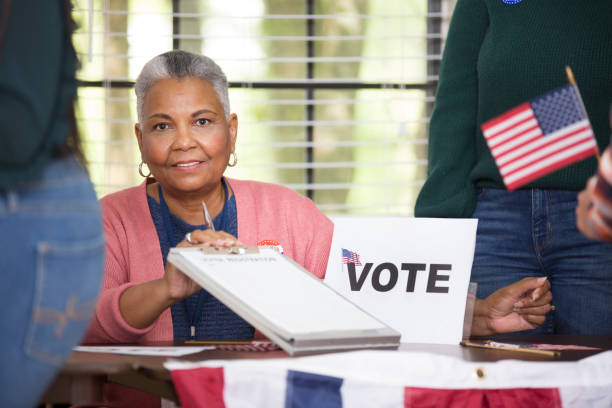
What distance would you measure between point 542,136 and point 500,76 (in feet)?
2.12

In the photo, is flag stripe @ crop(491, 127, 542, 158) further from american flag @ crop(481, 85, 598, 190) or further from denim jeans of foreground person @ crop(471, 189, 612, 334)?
denim jeans of foreground person @ crop(471, 189, 612, 334)

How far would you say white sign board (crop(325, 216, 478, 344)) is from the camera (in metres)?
1.44

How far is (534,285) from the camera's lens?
1.52 metres

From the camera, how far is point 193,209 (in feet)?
6.24

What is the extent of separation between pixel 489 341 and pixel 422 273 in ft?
0.63

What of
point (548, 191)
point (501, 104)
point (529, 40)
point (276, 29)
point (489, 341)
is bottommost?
point (489, 341)

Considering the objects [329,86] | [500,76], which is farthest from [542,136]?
[329,86]

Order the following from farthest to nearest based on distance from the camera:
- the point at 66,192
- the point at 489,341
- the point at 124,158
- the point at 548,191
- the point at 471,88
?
the point at 124,158 < the point at 471,88 < the point at 548,191 < the point at 489,341 < the point at 66,192

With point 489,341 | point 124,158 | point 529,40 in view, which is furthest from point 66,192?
point 124,158

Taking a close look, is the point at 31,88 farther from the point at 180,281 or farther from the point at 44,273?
the point at 180,281

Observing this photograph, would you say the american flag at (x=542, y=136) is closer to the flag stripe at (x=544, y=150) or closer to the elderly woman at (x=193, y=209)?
the flag stripe at (x=544, y=150)

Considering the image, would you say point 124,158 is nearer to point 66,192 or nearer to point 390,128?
point 390,128

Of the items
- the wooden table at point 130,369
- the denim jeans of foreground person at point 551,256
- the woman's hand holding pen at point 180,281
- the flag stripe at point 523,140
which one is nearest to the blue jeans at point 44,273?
the wooden table at point 130,369

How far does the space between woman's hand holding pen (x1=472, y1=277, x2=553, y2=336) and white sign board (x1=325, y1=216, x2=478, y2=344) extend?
0.47 ft
